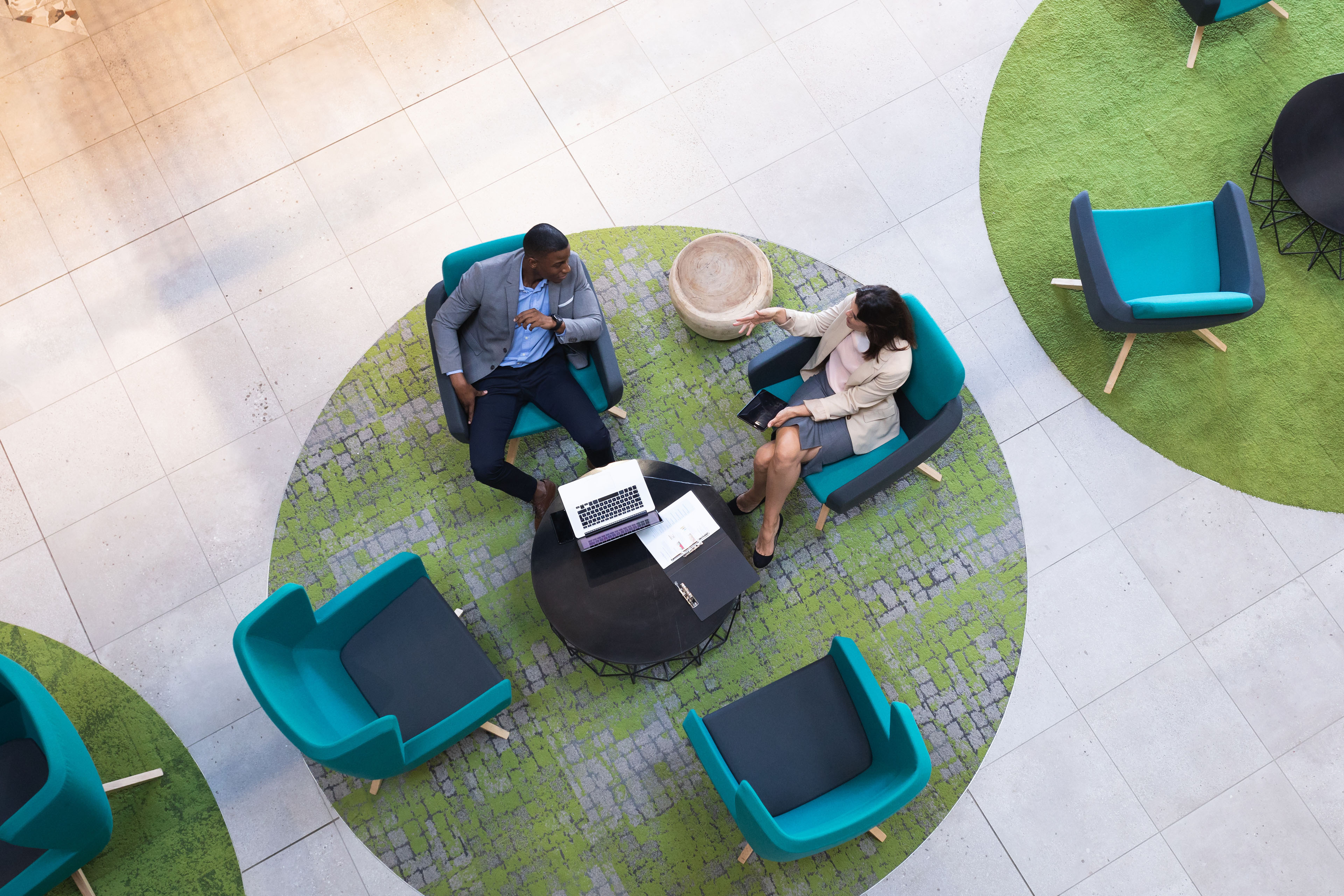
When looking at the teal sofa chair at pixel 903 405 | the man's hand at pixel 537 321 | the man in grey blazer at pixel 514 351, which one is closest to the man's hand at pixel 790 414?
the teal sofa chair at pixel 903 405

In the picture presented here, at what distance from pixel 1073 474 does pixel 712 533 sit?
1.97 metres

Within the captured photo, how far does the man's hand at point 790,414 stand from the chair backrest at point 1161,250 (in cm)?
181

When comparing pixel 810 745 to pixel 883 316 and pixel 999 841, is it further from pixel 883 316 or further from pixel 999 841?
pixel 883 316

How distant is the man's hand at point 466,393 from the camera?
12.6 ft

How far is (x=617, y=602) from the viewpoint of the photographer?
11.8 feet

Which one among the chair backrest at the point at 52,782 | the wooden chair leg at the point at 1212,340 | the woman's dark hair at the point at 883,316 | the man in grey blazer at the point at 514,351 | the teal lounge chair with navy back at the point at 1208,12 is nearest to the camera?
the chair backrest at the point at 52,782

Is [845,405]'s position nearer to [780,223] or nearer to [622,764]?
[780,223]

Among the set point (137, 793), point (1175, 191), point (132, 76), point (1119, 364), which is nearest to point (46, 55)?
point (132, 76)

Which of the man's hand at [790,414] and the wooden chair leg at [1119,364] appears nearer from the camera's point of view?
the man's hand at [790,414]

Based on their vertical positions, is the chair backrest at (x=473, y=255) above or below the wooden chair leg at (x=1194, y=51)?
above

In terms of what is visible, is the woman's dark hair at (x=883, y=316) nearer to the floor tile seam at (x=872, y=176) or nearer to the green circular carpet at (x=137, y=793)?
the floor tile seam at (x=872, y=176)

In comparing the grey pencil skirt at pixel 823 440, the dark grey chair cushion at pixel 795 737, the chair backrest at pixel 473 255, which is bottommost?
the dark grey chair cushion at pixel 795 737

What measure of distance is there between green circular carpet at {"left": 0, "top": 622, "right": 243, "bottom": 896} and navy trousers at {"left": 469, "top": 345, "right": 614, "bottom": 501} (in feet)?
6.22

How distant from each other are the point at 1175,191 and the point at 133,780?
5.96 metres
